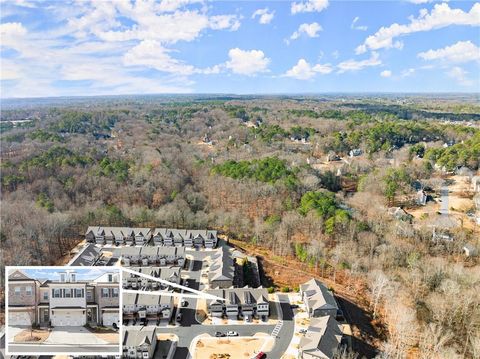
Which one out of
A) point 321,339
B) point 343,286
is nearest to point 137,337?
point 321,339

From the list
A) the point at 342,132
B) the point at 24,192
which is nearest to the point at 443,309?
the point at 24,192

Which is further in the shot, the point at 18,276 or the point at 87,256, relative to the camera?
the point at 87,256

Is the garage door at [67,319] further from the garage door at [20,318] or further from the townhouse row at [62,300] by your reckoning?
the garage door at [20,318]

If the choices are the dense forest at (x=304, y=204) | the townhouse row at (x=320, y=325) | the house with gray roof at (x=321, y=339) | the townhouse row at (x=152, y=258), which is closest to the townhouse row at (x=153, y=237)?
the dense forest at (x=304, y=204)

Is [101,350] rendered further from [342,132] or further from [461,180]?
[342,132]

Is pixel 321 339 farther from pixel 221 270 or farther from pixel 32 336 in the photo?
pixel 32 336
